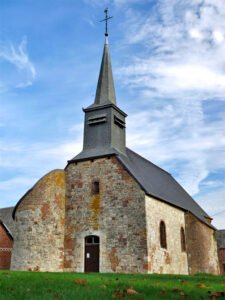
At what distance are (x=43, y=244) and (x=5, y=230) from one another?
38.8 ft

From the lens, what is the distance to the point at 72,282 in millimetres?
7742

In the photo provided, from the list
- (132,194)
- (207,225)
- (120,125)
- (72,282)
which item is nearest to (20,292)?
(72,282)

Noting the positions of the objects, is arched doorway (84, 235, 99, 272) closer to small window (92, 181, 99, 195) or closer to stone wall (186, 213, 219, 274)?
small window (92, 181, 99, 195)

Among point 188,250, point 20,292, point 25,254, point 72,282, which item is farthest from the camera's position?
point 188,250

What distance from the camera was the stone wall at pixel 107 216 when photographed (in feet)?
58.9

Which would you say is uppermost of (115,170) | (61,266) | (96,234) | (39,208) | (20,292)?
(115,170)

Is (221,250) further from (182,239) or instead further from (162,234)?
(162,234)

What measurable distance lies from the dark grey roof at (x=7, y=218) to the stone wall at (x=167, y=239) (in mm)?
14728

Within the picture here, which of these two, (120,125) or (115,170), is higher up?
(120,125)

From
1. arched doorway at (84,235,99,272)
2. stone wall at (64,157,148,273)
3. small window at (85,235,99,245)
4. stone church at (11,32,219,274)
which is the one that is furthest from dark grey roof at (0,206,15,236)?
arched doorway at (84,235,99,272)

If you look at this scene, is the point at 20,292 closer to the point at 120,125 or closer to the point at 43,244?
the point at 43,244

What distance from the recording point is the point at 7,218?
Answer: 3209 centimetres

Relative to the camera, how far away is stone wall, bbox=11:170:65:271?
18.5m

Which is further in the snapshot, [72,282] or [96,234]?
[96,234]
